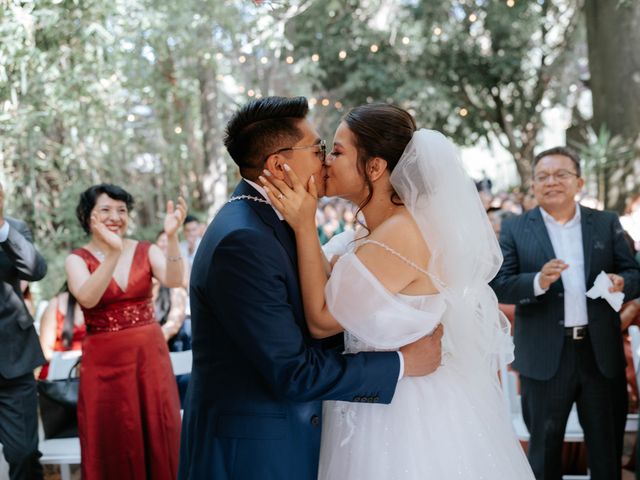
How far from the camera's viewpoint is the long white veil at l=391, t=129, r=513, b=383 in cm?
255

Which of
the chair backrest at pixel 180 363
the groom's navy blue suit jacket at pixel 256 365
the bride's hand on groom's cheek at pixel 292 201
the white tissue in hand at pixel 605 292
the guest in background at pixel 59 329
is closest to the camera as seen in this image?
the groom's navy blue suit jacket at pixel 256 365

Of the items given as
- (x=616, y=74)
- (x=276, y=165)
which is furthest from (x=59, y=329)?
(x=616, y=74)

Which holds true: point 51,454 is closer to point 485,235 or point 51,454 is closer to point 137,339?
point 137,339

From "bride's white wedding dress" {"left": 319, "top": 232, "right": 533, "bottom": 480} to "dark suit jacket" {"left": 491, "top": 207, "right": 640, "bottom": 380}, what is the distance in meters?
1.38

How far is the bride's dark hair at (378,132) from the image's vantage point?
2562 mm

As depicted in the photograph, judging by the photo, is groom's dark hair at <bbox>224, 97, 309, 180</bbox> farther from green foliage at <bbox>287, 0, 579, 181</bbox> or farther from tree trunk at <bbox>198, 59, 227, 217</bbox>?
green foliage at <bbox>287, 0, 579, 181</bbox>

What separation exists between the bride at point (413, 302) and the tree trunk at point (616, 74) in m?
7.14

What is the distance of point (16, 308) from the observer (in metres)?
4.09

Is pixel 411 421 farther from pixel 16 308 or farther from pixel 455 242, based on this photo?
pixel 16 308

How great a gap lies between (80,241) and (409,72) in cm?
1080

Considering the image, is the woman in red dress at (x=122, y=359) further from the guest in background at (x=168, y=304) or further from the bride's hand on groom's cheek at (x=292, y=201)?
the bride's hand on groom's cheek at (x=292, y=201)

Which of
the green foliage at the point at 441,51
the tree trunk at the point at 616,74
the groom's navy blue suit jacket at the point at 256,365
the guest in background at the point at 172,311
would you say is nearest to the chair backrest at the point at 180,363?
the guest in background at the point at 172,311

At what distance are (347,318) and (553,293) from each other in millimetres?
2065

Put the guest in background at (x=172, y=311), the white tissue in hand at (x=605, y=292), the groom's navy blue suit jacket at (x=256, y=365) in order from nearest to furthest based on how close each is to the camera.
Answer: the groom's navy blue suit jacket at (x=256, y=365) → the white tissue in hand at (x=605, y=292) → the guest in background at (x=172, y=311)
